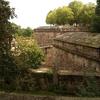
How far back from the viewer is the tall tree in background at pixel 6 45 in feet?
30.2

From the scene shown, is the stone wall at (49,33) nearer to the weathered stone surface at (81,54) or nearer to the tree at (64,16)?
the tree at (64,16)

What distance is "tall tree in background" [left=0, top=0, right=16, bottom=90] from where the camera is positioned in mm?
9203

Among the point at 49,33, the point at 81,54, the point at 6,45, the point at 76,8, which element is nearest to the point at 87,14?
the point at 49,33

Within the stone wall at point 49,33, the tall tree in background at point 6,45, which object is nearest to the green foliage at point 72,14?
the stone wall at point 49,33

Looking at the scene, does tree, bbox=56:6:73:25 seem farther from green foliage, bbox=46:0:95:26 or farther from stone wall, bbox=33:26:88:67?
stone wall, bbox=33:26:88:67

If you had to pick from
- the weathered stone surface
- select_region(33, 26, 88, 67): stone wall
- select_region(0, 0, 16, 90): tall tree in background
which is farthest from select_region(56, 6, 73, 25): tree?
select_region(0, 0, 16, 90): tall tree in background

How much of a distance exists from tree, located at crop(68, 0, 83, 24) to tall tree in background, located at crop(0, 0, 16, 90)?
41.6 metres

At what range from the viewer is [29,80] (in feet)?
31.6

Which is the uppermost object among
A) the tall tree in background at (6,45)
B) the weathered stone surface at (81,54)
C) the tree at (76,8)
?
the tree at (76,8)

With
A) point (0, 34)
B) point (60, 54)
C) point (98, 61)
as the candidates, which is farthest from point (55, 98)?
point (60, 54)

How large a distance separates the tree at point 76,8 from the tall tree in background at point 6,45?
41628 millimetres

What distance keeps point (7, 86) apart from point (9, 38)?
1.64m

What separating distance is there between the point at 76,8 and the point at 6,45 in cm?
4605

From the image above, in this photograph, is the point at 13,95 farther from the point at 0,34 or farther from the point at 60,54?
the point at 60,54
